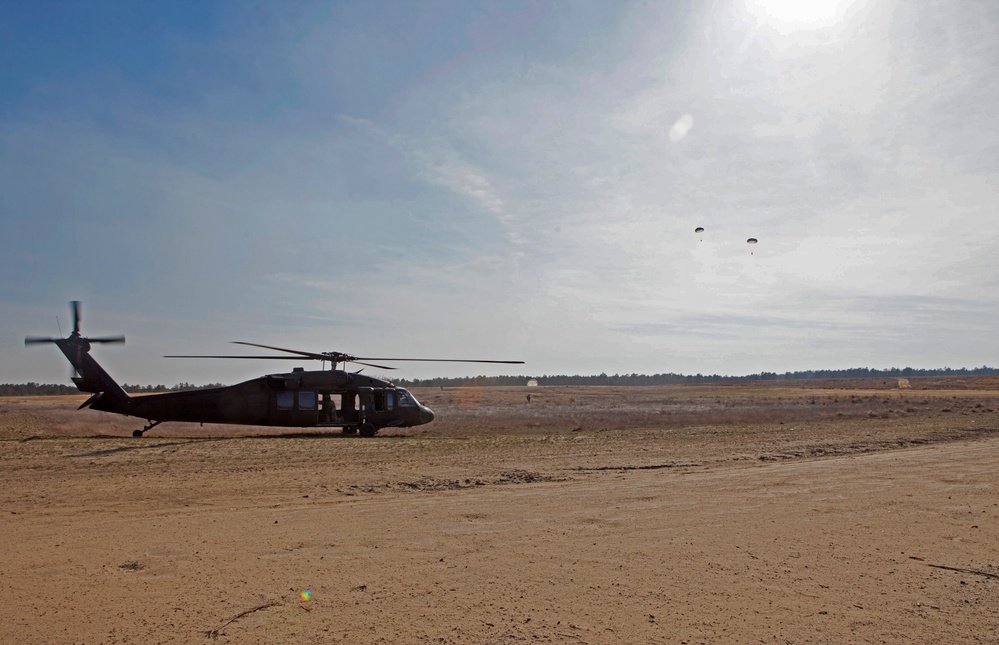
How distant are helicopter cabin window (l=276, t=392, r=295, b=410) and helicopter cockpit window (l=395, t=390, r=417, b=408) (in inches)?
158

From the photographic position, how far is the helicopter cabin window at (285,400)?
23938 mm

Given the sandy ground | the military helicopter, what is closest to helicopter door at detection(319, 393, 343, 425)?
the military helicopter

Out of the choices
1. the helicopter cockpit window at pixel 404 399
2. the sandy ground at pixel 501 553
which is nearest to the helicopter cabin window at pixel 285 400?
the helicopter cockpit window at pixel 404 399

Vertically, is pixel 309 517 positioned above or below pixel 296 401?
below

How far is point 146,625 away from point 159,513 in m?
4.43

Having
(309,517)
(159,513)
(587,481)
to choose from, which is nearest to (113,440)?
(159,513)

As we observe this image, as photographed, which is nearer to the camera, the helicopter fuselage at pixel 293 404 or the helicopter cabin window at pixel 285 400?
the helicopter fuselage at pixel 293 404

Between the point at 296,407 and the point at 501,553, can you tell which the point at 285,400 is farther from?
the point at 501,553

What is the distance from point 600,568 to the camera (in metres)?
6.77

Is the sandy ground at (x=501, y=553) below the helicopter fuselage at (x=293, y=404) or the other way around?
below

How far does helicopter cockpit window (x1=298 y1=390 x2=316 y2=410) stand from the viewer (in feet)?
79.2

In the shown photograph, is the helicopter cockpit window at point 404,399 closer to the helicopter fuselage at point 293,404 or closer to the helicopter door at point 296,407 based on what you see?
the helicopter fuselage at point 293,404

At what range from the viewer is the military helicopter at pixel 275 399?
75.4ft

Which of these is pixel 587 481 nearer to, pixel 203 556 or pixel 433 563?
pixel 433 563
